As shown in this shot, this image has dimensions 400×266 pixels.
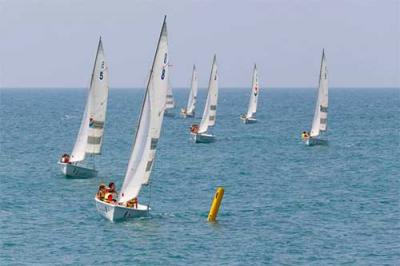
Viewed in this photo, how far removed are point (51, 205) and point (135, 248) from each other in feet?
53.5

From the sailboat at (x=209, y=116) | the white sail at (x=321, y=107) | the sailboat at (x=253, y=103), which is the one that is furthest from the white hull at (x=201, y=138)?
the sailboat at (x=253, y=103)

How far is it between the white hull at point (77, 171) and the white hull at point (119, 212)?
19.5m

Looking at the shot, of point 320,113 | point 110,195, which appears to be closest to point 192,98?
point 320,113

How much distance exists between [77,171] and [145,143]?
2174 centimetres

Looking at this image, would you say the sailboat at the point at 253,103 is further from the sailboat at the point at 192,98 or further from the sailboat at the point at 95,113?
the sailboat at the point at 95,113

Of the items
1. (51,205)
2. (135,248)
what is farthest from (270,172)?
(135,248)

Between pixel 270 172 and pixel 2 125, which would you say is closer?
pixel 270 172

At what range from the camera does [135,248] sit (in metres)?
51.1

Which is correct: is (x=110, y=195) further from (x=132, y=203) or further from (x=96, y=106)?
(x=96, y=106)

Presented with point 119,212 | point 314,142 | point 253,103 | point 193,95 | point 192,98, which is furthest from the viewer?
point 192,98

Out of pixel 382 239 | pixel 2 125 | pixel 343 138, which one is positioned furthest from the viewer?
pixel 2 125

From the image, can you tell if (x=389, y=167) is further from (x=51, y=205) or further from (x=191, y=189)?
(x=51, y=205)

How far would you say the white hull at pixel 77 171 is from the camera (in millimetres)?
77812

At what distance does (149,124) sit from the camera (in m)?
56.8
